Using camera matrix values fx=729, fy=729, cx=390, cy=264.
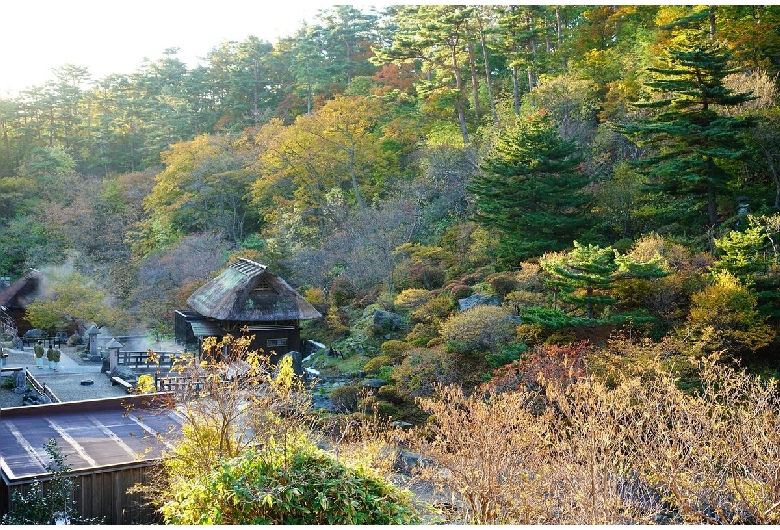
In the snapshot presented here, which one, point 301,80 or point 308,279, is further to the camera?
point 301,80

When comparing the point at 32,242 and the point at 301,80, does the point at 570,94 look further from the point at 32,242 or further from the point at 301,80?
the point at 32,242

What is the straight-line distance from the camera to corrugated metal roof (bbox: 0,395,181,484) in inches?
295

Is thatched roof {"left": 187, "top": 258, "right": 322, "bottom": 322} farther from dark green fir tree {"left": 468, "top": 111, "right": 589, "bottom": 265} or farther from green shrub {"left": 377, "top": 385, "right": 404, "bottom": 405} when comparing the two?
dark green fir tree {"left": 468, "top": 111, "right": 589, "bottom": 265}

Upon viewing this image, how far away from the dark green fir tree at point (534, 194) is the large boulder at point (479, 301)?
1433 millimetres

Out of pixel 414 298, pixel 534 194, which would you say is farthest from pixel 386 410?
pixel 534 194

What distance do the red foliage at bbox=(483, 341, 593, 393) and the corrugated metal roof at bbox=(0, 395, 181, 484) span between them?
4.52 meters

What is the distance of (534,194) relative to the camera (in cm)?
1536

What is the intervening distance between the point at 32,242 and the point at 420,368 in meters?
14.8

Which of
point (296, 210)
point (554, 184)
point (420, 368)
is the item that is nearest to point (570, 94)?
point (554, 184)

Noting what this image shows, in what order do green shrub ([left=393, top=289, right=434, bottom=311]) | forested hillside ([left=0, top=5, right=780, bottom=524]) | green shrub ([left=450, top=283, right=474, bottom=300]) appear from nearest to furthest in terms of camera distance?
forested hillside ([left=0, top=5, right=780, bottom=524]), green shrub ([left=450, top=283, right=474, bottom=300]), green shrub ([left=393, top=289, right=434, bottom=311])

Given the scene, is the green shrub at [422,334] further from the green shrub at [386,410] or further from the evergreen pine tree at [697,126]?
the evergreen pine tree at [697,126]

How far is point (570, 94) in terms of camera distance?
1895 cm

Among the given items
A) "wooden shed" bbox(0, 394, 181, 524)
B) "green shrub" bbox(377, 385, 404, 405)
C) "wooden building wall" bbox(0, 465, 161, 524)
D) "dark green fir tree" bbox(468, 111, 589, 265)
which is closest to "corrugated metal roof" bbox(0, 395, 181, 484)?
"wooden shed" bbox(0, 394, 181, 524)

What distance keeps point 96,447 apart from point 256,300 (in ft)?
25.7
